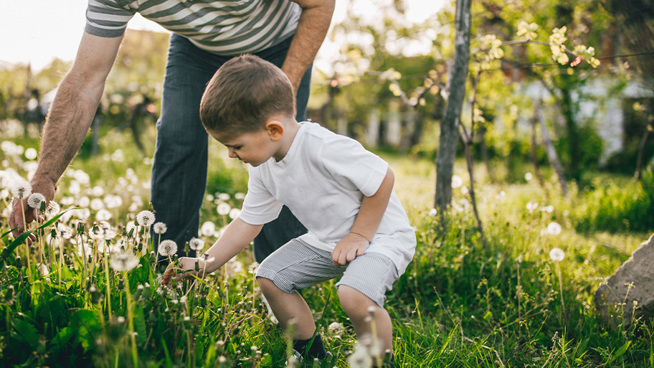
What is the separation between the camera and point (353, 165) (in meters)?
1.93

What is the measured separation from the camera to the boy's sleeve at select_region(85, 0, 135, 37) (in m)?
2.23

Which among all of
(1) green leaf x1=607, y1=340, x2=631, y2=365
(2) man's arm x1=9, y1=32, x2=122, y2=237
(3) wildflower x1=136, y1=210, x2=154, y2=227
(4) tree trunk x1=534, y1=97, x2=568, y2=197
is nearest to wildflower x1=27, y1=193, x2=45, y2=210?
(2) man's arm x1=9, y1=32, x2=122, y2=237

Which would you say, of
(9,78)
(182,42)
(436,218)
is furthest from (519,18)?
(9,78)

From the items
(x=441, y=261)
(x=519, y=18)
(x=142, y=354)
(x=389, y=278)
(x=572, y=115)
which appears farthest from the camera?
(x=572, y=115)

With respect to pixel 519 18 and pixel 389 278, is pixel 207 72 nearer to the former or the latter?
A: pixel 389 278

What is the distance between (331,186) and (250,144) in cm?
38

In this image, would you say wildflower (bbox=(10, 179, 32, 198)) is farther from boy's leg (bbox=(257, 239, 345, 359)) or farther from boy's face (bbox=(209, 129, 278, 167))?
boy's leg (bbox=(257, 239, 345, 359))

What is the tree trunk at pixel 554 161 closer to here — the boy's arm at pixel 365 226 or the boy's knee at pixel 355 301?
the boy's arm at pixel 365 226

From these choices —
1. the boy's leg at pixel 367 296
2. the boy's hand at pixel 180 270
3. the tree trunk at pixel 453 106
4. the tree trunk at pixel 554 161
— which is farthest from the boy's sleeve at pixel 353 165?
the tree trunk at pixel 554 161

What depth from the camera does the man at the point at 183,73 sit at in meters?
2.23

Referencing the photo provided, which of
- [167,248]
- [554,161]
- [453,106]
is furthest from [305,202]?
[554,161]

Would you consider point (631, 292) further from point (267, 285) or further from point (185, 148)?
point (185, 148)

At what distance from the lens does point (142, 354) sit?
1.54 m

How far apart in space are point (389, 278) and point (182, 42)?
169 centimetres
